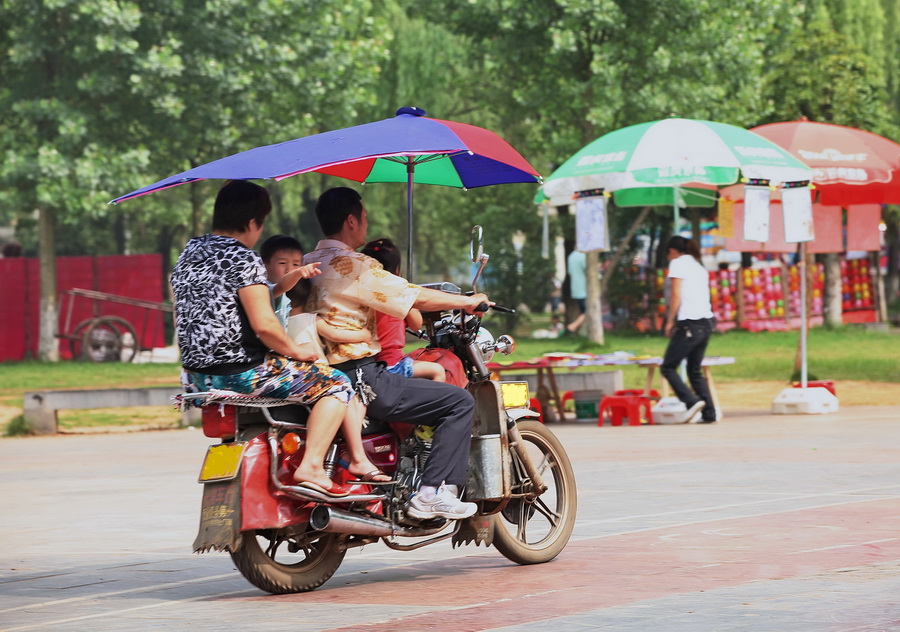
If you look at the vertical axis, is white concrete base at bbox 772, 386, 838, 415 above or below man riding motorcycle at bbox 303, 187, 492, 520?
below

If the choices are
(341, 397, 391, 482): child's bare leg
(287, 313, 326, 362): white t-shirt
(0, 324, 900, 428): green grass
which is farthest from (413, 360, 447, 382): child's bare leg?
(0, 324, 900, 428): green grass

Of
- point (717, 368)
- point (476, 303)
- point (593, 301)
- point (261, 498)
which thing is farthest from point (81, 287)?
point (261, 498)

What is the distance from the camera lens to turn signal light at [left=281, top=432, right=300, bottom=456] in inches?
267

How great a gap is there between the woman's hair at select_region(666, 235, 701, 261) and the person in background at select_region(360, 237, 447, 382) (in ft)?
28.5

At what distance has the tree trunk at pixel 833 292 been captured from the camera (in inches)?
1339

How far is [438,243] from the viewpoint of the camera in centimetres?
4744

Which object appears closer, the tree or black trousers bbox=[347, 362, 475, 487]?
black trousers bbox=[347, 362, 475, 487]

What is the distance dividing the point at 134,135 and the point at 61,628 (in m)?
25.7

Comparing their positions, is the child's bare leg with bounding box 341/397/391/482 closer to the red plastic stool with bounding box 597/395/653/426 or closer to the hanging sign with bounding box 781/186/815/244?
the red plastic stool with bounding box 597/395/653/426

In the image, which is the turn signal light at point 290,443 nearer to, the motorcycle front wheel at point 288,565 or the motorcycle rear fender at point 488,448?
the motorcycle front wheel at point 288,565

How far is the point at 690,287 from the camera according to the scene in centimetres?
1570

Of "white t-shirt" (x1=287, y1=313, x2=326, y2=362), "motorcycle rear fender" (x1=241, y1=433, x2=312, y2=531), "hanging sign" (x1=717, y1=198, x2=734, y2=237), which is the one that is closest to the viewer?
"motorcycle rear fender" (x1=241, y1=433, x2=312, y2=531)

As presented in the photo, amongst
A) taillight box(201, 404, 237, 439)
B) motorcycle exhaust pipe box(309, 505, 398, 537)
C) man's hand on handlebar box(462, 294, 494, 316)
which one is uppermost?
man's hand on handlebar box(462, 294, 494, 316)

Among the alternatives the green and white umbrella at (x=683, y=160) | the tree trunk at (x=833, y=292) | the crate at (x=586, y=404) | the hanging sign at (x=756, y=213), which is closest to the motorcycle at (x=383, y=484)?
the green and white umbrella at (x=683, y=160)
